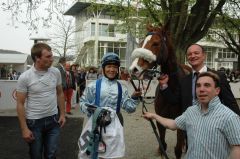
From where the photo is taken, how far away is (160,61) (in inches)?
217

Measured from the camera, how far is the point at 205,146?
3168mm

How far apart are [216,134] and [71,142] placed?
5.86m

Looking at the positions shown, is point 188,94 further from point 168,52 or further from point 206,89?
point 206,89

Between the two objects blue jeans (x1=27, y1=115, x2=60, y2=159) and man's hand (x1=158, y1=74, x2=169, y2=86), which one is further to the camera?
man's hand (x1=158, y1=74, x2=169, y2=86)

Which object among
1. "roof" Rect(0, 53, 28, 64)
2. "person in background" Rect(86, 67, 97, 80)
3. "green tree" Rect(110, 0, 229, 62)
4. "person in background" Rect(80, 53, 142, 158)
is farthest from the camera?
"roof" Rect(0, 53, 28, 64)

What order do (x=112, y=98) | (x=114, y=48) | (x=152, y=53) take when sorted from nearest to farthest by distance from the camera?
(x=112, y=98)
(x=152, y=53)
(x=114, y=48)

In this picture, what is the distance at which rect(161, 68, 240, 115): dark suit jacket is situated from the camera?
170 inches

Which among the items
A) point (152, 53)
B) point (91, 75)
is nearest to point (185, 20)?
point (91, 75)

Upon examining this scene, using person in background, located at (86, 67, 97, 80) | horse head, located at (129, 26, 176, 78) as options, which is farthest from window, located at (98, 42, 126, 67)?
horse head, located at (129, 26, 176, 78)

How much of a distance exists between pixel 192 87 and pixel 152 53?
662 millimetres

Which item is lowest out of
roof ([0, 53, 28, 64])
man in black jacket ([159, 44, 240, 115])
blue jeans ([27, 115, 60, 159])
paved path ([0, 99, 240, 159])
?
paved path ([0, 99, 240, 159])

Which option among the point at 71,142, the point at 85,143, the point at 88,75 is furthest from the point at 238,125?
the point at 88,75

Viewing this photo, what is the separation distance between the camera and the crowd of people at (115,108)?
10.3 ft

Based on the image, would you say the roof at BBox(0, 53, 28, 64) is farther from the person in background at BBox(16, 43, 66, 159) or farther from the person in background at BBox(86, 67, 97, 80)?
the person in background at BBox(16, 43, 66, 159)
